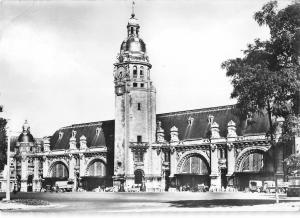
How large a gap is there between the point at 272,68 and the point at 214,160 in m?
39.7

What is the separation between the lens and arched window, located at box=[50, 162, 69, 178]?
89.4 m

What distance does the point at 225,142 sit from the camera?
228 feet

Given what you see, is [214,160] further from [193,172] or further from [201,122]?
[201,122]

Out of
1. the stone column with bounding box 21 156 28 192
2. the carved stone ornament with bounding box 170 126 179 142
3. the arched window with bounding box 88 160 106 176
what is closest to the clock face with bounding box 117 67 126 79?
the carved stone ornament with bounding box 170 126 179 142

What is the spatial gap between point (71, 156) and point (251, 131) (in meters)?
32.5

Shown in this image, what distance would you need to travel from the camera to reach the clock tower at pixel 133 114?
249 feet

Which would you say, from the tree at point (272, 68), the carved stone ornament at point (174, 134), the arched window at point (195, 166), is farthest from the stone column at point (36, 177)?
the tree at point (272, 68)

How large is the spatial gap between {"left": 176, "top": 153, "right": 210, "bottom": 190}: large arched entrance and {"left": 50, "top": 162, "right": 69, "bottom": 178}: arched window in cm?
2306

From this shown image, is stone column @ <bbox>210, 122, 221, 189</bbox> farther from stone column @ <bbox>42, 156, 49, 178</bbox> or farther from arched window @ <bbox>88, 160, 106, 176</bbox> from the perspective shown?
stone column @ <bbox>42, 156, 49, 178</bbox>

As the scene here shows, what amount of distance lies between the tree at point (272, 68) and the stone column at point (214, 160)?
37475 mm

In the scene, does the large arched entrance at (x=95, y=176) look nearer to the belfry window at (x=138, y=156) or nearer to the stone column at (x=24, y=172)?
the belfry window at (x=138, y=156)

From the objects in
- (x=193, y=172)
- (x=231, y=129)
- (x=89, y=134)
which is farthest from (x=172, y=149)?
(x=89, y=134)

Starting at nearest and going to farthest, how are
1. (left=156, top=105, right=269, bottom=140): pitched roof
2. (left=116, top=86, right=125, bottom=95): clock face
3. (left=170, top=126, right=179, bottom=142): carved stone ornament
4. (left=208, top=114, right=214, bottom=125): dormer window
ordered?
(left=156, top=105, right=269, bottom=140): pitched roof → (left=208, top=114, right=214, bottom=125): dormer window → (left=170, top=126, right=179, bottom=142): carved stone ornament → (left=116, top=86, right=125, bottom=95): clock face

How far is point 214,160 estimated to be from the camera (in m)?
70.2
